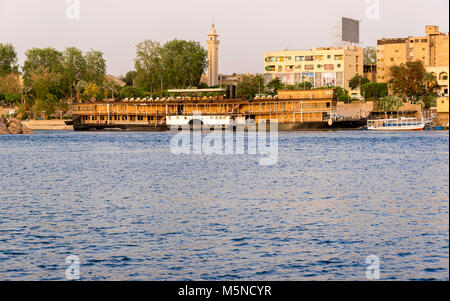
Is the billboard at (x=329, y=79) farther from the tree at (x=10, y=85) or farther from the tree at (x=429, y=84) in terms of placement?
the tree at (x=10, y=85)

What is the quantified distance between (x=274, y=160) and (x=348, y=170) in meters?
12.5

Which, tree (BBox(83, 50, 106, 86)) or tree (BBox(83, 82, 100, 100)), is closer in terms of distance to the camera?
tree (BBox(83, 82, 100, 100))

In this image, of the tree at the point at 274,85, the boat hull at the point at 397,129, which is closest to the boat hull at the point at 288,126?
the boat hull at the point at 397,129

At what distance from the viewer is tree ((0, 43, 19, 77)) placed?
607 ft

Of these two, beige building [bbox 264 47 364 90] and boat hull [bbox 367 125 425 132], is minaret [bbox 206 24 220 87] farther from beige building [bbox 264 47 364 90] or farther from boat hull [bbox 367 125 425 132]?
boat hull [bbox 367 125 425 132]

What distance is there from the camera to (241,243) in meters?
25.0

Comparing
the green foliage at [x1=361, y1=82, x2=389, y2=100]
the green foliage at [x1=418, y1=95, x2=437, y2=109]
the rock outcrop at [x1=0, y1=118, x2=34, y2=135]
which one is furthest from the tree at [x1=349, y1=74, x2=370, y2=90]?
the rock outcrop at [x1=0, y1=118, x2=34, y2=135]

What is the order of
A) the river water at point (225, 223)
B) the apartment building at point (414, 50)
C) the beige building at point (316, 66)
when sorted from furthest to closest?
the apartment building at point (414, 50) → the beige building at point (316, 66) → the river water at point (225, 223)

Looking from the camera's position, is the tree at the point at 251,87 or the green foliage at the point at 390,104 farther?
the tree at the point at 251,87

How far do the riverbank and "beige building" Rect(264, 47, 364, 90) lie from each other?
5364 cm

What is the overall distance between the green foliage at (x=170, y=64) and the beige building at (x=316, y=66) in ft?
60.8

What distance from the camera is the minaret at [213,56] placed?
189 metres
